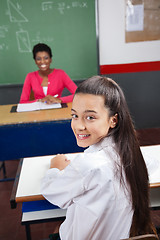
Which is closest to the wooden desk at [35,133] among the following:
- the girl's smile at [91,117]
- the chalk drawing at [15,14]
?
the girl's smile at [91,117]

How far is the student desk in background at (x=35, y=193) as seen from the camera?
113 centimetres

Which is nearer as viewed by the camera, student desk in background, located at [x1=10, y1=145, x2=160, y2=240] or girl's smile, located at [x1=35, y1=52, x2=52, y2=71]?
student desk in background, located at [x1=10, y1=145, x2=160, y2=240]

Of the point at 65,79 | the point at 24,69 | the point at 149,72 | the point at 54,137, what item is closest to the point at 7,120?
the point at 54,137

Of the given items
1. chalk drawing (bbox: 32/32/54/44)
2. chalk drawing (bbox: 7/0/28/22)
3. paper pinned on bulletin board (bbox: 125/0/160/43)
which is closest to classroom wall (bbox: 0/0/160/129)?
paper pinned on bulletin board (bbox: 125/0/160/43)

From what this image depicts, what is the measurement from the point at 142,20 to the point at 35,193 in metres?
3.09

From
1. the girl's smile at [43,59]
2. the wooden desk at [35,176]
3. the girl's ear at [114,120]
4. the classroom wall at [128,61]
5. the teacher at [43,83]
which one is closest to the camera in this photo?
the girl's ear at [114,120]

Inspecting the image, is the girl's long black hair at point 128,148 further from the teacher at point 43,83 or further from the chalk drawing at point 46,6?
the chalk drawing at point 46,6

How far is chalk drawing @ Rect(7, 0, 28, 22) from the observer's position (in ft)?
10.4

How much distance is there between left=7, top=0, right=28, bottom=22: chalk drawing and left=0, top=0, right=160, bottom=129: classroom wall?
0.87 metres

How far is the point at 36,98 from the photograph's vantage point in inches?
111

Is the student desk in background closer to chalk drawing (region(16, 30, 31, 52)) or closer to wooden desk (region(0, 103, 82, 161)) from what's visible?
wooden desk (region(0, 103, 82, 161))

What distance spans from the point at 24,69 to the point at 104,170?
2.88m

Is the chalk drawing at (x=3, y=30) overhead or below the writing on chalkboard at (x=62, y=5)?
below

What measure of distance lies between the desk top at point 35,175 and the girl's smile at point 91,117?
0.40 m
